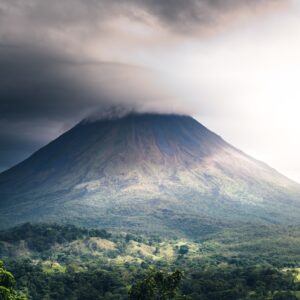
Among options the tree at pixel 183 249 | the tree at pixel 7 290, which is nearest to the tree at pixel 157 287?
the tree at pixel 7 290

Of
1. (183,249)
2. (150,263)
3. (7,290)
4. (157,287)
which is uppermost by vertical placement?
(7,290)

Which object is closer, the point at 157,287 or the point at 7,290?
the point at 7,290

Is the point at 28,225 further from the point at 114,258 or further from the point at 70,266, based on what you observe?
the point at 70,266

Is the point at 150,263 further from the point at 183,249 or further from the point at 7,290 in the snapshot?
the point at 7,290

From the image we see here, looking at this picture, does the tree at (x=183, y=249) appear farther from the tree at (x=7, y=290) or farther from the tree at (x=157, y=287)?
the tree at (x=7, y=290)

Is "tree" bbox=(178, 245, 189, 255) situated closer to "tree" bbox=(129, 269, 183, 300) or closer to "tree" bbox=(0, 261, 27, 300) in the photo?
"tree" bbox=(129, 269, 183, 300)

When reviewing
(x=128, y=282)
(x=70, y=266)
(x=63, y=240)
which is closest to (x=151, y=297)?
(x=128, y=282)

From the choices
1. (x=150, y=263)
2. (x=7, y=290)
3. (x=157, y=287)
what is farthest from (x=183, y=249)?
(x=7, y=290)

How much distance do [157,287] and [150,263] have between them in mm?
85064

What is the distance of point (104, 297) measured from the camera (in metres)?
109

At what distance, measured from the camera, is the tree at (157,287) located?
214 feet

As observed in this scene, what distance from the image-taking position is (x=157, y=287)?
2608 inches

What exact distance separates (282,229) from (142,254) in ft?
181

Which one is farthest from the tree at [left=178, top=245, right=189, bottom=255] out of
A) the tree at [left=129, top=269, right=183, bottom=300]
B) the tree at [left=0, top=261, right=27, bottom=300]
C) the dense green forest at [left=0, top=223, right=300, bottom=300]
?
the tree at [left=0, top=261, right=27, bottom=300]
